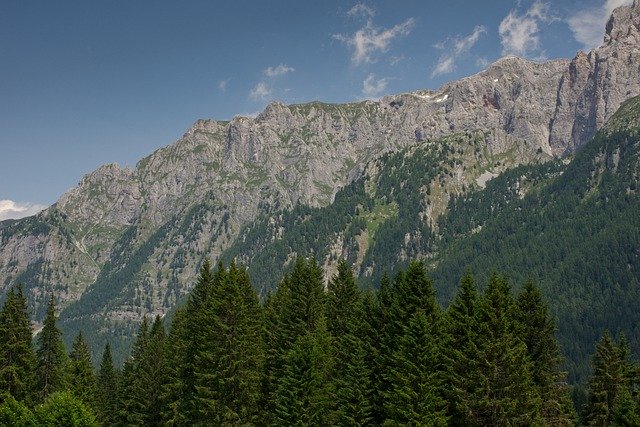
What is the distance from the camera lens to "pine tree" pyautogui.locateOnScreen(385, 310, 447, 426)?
135ft

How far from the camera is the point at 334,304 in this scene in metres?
69.3

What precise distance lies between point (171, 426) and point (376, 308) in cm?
2878

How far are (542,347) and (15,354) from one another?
58.8 metres

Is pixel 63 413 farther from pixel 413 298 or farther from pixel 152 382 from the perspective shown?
pixel 413 298

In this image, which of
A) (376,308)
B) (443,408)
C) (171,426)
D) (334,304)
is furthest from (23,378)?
(443,408)

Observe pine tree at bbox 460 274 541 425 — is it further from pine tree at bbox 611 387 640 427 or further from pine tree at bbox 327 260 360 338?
pine tree at bbox 327 260 360 338

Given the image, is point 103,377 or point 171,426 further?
point 103,377

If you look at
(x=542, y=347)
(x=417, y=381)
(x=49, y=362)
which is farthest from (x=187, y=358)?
(x=542, y=347)

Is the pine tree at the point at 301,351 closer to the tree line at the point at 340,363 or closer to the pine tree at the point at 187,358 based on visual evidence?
the tree line at the point at 340,363

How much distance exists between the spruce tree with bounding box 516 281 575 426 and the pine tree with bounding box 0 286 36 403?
184 feet

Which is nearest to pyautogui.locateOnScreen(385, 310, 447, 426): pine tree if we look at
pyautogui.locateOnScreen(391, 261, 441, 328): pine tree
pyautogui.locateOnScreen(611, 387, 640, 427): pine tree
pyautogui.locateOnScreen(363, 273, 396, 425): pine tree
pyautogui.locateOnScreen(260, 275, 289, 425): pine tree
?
pyautogui.locateOnScreen(363, 273, 396, 425): pine tree

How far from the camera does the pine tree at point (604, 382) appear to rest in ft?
217

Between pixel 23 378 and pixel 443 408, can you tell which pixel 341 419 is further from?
pixel 23 378

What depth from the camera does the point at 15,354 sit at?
68.4 metres
